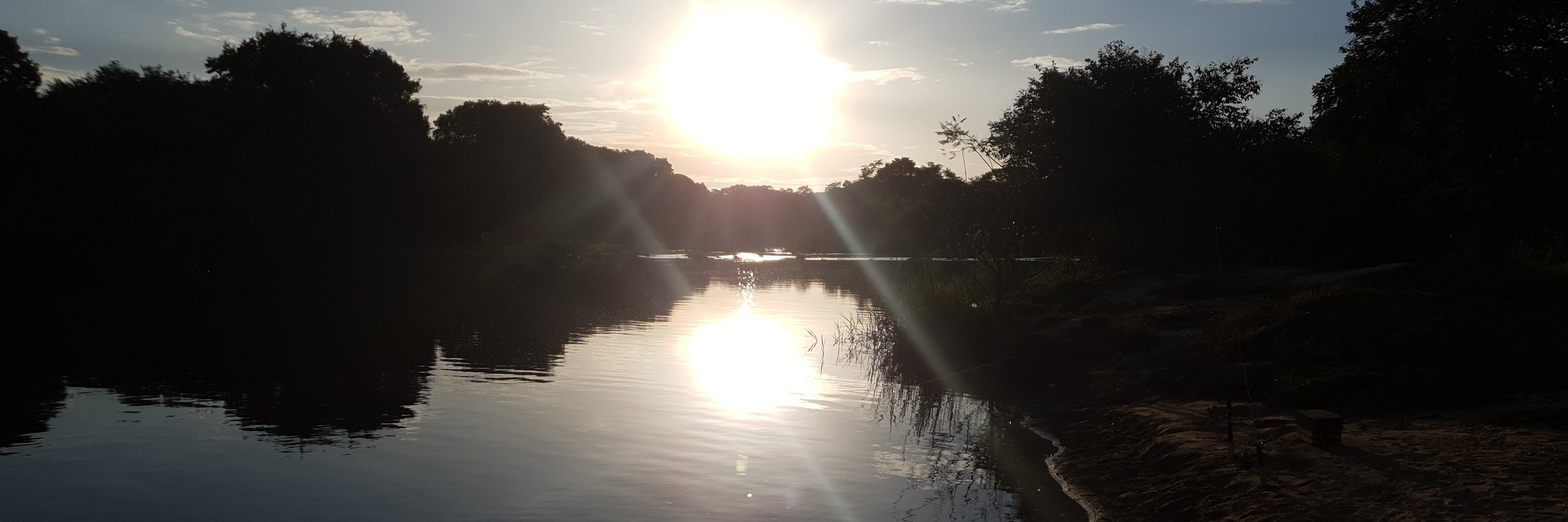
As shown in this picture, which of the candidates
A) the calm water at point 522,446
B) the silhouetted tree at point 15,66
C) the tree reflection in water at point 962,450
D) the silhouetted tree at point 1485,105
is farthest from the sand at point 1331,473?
A: the silhouetted tree at point 15,66

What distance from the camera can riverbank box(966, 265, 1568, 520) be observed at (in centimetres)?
941

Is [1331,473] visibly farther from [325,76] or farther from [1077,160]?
[325,76]

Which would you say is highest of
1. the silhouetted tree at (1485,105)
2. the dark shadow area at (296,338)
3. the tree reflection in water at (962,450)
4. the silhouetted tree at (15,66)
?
the silhouetted tree at (15,66)

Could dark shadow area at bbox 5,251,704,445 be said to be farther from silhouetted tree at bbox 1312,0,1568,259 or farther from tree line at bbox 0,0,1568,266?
silhouetted tree at bbox 1312,0,1568,259

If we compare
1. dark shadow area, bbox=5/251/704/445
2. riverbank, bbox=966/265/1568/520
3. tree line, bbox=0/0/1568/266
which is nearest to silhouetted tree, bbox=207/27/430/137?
tree line, bbox=0/0/1568/266

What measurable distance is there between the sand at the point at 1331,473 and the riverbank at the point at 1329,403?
0.02 m

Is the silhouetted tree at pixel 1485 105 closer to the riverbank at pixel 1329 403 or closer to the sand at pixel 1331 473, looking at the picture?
the riverbank at pixel 1329 403

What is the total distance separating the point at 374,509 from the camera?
35.2ft

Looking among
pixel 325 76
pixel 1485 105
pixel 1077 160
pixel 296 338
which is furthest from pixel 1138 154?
pixel 325 76

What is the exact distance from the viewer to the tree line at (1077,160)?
16594mm

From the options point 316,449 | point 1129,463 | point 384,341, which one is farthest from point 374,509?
point 384,341

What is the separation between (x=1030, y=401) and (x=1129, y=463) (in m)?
5.90

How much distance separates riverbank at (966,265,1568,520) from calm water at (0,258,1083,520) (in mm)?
1299

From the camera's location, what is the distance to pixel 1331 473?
9992mm
